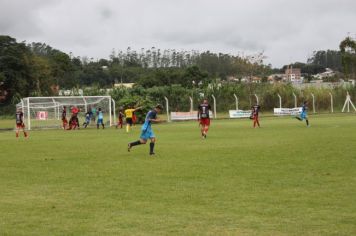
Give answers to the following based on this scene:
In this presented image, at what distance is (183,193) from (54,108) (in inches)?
1411

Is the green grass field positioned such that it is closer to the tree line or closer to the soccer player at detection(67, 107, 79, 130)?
the soccer player at detection(67, 107, 79, 130)

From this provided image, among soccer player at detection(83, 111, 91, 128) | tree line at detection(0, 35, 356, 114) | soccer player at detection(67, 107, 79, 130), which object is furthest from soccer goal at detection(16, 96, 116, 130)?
tree line at detection(0, 35, 356, 114)

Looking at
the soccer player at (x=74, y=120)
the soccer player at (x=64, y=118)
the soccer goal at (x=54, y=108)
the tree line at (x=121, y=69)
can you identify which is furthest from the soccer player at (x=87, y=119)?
the tree line at (x=121, y=69)

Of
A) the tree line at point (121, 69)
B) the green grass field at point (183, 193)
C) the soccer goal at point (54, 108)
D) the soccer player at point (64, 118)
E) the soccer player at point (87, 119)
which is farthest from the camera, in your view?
the tree line at point (121, 69)

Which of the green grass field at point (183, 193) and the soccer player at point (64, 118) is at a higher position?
the soccer player at point (64, 118)

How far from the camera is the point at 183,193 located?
11.0 m

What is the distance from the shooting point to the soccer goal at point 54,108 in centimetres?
4416

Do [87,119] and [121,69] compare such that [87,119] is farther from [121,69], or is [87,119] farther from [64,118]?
[121,69]

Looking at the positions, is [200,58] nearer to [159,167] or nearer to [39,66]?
[39,66]

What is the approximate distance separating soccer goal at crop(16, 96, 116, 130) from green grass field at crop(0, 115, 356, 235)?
2550cm

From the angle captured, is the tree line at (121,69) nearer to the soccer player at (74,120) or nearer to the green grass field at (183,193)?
the soccer player at (74,120)

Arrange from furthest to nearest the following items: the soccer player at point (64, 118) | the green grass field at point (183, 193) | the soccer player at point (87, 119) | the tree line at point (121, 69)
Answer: the tree line at point (121, 69) < the soccer player at point (87, 119) < the soccer player at point (64, 118) < the green grass field at point (183, 193)

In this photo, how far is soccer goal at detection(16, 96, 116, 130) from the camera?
44.2 metres

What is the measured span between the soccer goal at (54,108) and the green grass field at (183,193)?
83.6 ft
